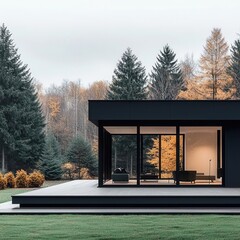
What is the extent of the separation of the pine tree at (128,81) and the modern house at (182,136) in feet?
78.4

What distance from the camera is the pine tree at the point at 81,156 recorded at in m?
42.3

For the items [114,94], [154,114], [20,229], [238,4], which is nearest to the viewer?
[20,229]

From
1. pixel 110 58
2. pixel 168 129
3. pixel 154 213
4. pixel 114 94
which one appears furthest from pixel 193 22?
pixel 154 213

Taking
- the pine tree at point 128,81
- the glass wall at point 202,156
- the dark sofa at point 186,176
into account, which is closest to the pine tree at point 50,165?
the pine tree at point 128,81

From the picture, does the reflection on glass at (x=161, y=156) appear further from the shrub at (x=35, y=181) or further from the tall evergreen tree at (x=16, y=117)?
the tall evergreen tree at (x=16, y=117)

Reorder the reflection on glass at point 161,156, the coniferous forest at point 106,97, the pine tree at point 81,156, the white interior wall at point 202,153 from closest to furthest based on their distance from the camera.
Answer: the white interior wall at point 202,153 → the reflection on glass at point 161,156 → the coniferous forest at point 106,97 → the pine tree at point 81,156

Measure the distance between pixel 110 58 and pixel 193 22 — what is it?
31.3ft

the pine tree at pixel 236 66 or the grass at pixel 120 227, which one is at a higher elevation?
the pine tree at pixel 236 66

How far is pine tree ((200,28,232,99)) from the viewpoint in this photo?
3966 centimetres

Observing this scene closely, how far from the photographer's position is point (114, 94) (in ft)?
156

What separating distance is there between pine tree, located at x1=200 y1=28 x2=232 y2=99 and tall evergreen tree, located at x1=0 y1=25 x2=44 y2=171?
1395 centimetres

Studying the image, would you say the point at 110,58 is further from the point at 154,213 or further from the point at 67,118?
the point at 154,213

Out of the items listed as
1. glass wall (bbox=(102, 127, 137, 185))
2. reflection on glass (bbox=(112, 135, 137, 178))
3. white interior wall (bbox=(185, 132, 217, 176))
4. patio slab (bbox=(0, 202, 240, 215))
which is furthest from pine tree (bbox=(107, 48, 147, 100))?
patio slab (bbox=(0, 202, 240, 215))

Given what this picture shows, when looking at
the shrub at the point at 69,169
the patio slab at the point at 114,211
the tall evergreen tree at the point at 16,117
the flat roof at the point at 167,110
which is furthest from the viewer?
the tall evergreen tree at the point at 16,117
